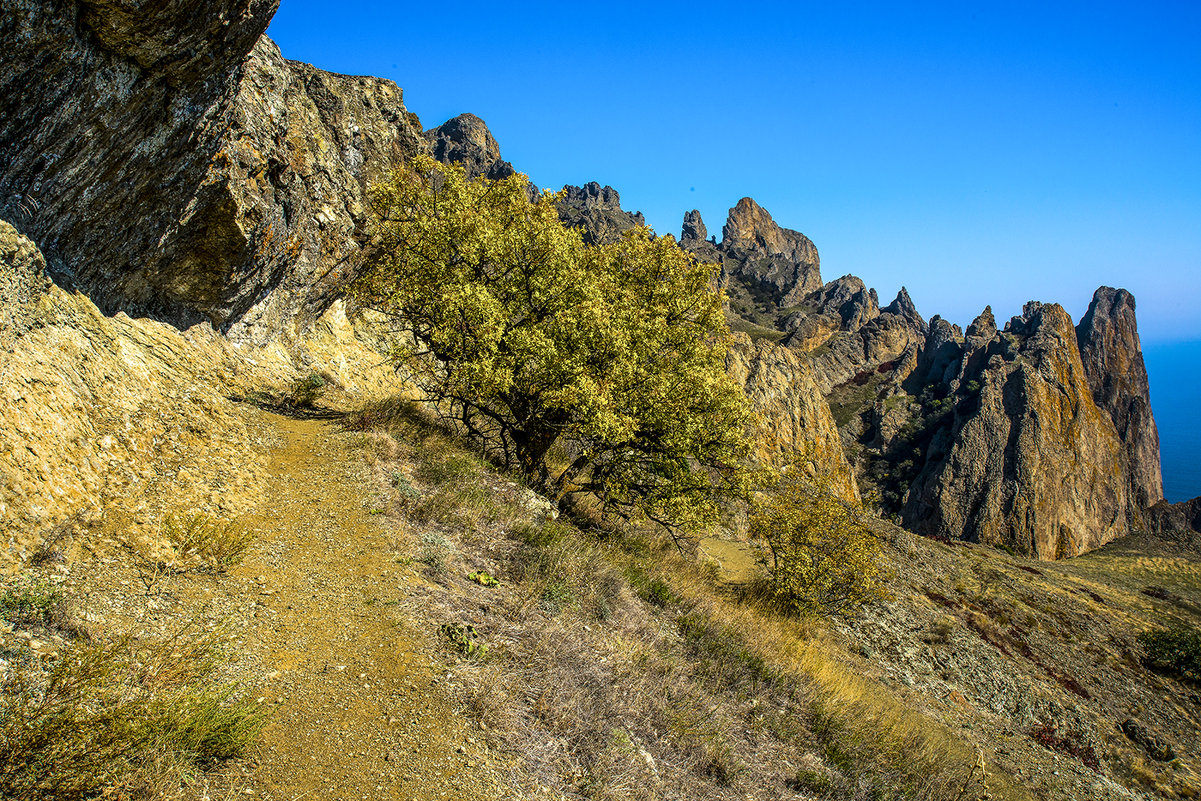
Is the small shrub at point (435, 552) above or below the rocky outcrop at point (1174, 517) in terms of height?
below

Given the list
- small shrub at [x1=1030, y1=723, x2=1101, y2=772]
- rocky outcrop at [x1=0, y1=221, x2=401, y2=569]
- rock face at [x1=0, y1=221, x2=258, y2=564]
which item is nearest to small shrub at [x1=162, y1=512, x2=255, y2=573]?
rocky outcrop at [x1=0, y1=221, x2=401, y2=569]

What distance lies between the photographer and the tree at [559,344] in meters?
13.2


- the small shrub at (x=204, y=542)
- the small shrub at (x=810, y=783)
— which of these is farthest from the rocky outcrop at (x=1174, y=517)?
the small shrub at (x=204, y=542)

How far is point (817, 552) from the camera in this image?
20.7 m

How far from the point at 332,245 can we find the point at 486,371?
35.8 ft

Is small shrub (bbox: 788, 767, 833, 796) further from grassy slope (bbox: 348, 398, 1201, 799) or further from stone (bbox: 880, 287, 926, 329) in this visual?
stone (bbox: 880, 287, 926, 329)

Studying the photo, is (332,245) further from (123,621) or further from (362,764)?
(362,764)

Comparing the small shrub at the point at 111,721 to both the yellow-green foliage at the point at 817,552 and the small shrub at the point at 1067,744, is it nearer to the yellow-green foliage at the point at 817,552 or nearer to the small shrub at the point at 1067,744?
the yellow-green foliage at the point at 817,552

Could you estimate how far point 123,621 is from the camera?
555cm

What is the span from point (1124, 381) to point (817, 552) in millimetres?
126046

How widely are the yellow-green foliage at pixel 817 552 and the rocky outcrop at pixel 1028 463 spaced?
67.5 meters

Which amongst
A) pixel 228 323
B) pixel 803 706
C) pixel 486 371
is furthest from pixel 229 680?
pixel 228 323

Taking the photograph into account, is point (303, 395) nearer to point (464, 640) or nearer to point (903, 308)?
point (464, 640)

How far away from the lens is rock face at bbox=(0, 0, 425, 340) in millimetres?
7145
